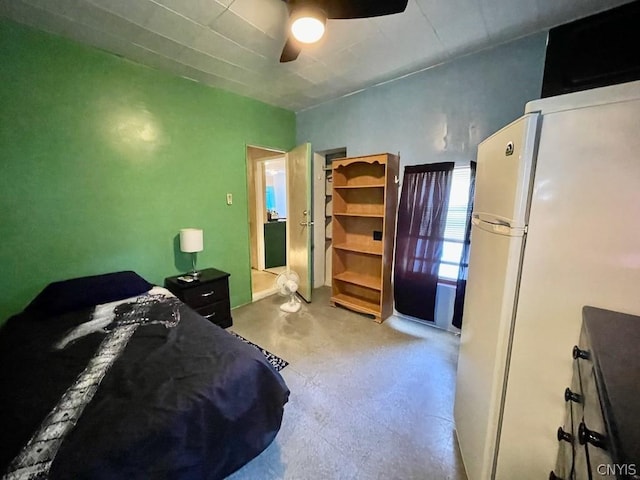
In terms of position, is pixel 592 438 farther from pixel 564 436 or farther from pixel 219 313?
pixel 219 313

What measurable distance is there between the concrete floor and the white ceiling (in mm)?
2648

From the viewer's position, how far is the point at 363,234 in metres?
3.27

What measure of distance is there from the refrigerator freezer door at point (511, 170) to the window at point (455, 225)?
138 centimetres

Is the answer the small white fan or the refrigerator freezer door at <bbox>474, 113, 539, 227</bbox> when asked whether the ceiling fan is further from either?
the small white fan

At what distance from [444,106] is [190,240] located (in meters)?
2.87

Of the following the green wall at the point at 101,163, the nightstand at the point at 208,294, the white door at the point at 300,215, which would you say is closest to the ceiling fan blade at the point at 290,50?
the white door at the point at 300,215

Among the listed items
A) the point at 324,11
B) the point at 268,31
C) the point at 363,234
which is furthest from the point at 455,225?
the point at 268,31

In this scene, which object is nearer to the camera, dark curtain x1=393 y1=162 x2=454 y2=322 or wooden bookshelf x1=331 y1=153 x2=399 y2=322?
dark curtain x1=393 y1=162 x2=454 y2=322

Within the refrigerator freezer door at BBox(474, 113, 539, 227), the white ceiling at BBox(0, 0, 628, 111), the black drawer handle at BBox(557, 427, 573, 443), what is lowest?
the black drawer handle at BBox(557, 427, 573, 443)

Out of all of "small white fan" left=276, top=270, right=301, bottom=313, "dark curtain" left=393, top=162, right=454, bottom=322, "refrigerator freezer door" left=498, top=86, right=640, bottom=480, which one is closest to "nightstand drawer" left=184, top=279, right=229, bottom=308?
"small white fan" left=276, top=270, right=301, bottom=313

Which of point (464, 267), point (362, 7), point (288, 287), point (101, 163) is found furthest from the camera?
point (288, 287)

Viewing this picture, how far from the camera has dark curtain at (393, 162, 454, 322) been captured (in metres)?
2.49

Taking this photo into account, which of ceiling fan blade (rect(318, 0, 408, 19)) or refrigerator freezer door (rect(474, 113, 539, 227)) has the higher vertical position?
ceiling fan blade (rect(318, 0, 408, 19))

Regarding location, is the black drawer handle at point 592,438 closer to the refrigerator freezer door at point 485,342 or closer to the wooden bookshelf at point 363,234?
the refrigerator freezer door at point 485,342
